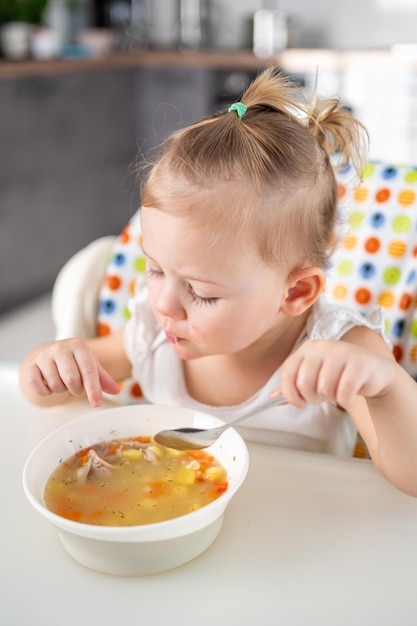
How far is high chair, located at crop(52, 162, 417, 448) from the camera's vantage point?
50.6 inches

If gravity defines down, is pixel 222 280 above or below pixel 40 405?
above

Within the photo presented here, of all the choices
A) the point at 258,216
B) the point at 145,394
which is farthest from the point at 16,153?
the point at 258,216

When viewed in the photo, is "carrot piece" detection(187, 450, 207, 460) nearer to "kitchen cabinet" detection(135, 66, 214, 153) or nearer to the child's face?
the child's face

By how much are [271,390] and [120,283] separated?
38cm

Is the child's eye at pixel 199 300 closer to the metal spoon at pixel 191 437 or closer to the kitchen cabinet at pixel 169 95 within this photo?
the metal spoon at pixel 191 437

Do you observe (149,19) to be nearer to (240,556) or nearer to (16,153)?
(16,153)

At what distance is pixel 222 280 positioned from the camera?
968 millimetres

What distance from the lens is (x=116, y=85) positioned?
3.70 m

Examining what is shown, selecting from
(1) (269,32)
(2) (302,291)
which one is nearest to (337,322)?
(2) (302,291)

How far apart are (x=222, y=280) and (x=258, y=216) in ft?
0.30

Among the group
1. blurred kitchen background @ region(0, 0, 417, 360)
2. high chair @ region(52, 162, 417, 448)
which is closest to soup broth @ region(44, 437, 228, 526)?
high chair @ region(52, 162, 417, 448)

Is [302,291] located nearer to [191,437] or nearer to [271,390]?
[271,390]

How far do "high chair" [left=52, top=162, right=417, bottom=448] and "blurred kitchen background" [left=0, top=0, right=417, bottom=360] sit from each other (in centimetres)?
157

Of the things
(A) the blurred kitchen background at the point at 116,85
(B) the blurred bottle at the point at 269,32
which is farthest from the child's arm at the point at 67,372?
(B) the blurred bottle at the point at 269,32
